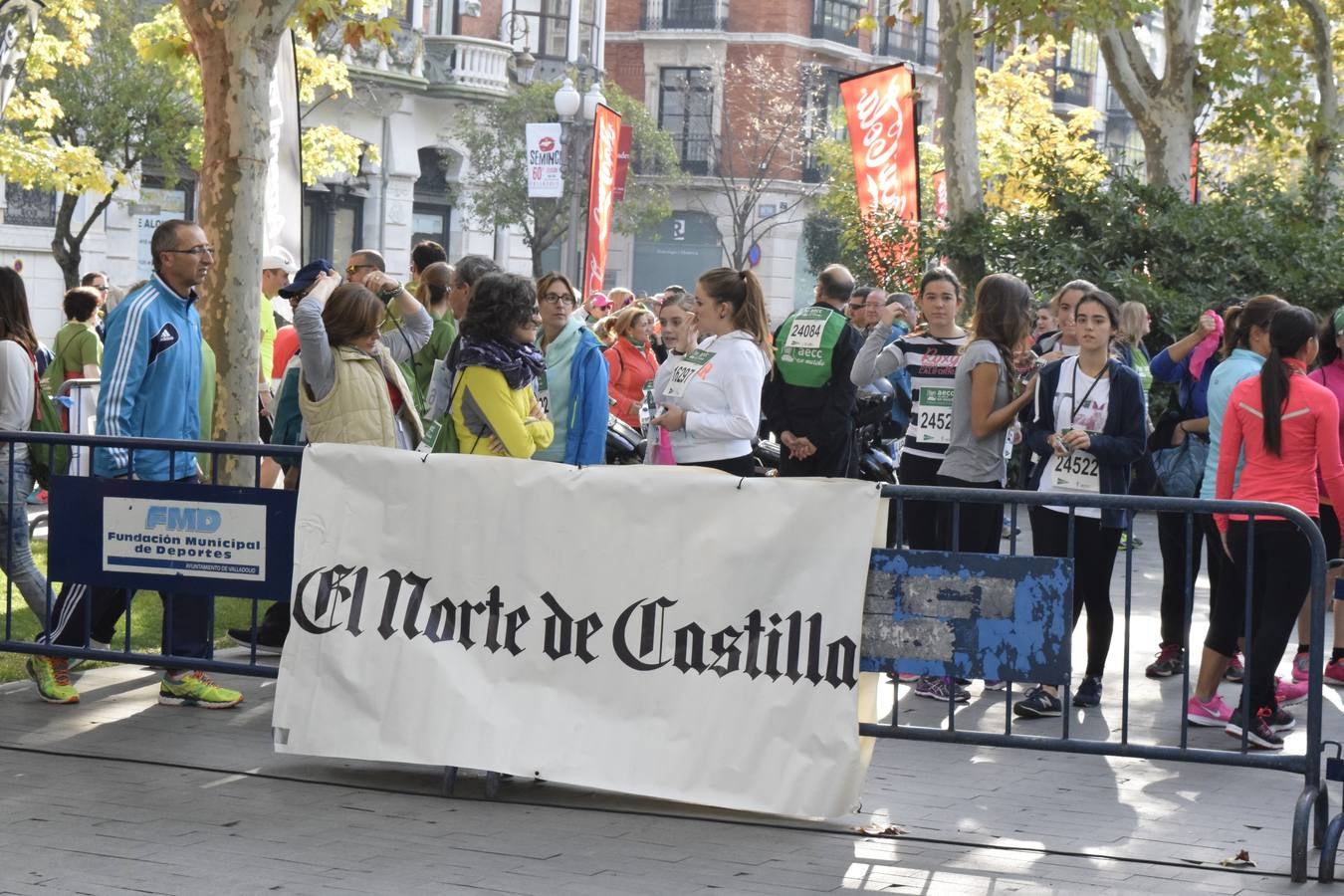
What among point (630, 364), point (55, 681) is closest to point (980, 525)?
point (55, 681)

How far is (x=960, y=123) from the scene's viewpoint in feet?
65.7

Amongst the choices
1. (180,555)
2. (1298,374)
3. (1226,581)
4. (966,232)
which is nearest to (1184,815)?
(1226,581)

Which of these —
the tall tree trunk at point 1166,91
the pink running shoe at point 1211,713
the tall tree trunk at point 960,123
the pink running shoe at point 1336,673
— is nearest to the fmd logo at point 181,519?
the pink running shoe at point 1211,713

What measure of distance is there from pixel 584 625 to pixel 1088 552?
9.32 feet

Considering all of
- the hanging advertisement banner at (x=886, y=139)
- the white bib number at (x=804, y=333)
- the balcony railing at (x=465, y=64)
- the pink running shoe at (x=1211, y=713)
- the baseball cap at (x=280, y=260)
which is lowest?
the pink running shoe at (x=1211, y=713)

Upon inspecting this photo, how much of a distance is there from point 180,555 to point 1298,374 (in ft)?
14.9

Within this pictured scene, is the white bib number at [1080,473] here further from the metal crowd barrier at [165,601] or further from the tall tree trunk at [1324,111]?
the tall tree trunk at [1324,111]

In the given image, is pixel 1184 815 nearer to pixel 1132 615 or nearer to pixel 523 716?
pixel 523 716

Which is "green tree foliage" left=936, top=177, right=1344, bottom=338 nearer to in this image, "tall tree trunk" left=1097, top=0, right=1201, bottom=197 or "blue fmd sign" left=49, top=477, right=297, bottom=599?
"tall tree trunk" left=1097, top=0, right=1201, bottom=197

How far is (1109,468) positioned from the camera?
820 cm

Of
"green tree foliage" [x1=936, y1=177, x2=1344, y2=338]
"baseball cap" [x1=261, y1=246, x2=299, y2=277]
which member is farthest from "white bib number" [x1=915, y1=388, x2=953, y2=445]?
"green tree foliage" [x1=936, y1=177, x2=1344, y2=338]

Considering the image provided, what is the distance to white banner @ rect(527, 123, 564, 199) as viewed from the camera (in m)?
30.3

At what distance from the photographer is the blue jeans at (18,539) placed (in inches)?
306

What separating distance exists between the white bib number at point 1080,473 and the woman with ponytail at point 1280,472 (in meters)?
0.74
